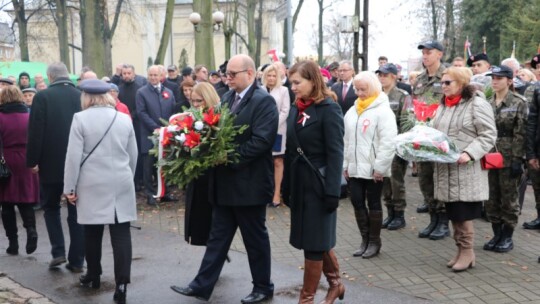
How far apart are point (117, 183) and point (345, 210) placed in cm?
483

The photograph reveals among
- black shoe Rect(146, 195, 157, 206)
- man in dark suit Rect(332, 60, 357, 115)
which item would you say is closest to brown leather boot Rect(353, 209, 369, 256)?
man in dark suit Rect(332, 60, 357, 115)

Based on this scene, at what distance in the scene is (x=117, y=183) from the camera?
589cm

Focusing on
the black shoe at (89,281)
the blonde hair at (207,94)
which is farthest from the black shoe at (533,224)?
the black shoe at (89,281)

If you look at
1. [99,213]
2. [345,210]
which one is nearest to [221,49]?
[345,210]

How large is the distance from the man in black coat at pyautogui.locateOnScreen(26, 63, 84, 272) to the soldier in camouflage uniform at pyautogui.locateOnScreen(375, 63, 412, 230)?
13.3ft

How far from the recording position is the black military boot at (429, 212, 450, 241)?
7996 millimetres

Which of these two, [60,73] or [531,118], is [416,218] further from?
[60,73]

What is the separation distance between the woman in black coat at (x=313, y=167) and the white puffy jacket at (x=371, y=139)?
1571 millimetres

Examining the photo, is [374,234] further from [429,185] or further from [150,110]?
[150,110]

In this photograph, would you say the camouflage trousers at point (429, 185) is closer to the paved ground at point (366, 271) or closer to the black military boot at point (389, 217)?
the paved ground at point (366, 271)

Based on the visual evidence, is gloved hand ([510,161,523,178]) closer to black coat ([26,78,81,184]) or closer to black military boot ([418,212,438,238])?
black military boot ([418,212,438,238])

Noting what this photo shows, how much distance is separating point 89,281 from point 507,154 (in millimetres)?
4960

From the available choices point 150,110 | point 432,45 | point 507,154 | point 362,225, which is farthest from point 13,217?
point 507,154

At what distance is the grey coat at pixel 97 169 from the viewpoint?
578cm
